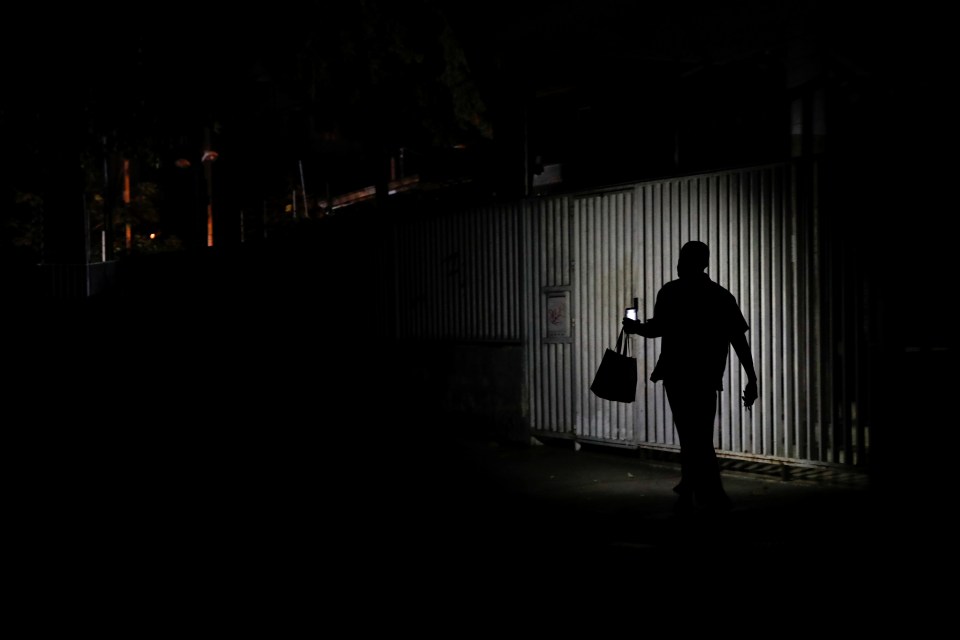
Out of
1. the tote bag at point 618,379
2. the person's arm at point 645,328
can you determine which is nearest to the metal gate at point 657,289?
the tote bag at point 618,379

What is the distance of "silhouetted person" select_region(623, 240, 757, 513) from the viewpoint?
735 cm

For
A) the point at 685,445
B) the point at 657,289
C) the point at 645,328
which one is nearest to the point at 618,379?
the point at 645,328

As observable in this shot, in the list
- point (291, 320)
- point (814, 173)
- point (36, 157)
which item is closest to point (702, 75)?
point (814, 173)

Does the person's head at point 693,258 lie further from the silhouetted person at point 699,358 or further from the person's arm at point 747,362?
the person's arm at point 747,362

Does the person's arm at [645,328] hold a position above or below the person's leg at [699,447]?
above

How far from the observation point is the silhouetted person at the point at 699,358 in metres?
7.35

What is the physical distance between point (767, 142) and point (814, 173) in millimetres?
3546

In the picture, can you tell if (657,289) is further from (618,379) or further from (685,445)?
(685,445)

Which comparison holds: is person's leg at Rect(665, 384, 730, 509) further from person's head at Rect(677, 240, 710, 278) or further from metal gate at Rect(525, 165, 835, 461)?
metal gate at Rect(525, 165, 835, 461)

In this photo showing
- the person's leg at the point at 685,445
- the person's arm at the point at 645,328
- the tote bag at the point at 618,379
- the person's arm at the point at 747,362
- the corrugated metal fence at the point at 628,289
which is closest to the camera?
the person's arm at the point at 747,362

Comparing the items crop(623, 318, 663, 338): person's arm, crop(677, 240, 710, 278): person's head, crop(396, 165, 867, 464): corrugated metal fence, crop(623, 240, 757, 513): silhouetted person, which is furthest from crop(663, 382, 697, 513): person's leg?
crop(396, 165, 867, 464): corrugated metal fence

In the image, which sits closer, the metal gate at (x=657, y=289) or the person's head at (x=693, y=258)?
the person's head at (x=693, y=258)

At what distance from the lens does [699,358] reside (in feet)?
24.2

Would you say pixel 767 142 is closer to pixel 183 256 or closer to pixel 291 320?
pixel 291 320
